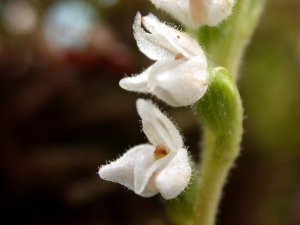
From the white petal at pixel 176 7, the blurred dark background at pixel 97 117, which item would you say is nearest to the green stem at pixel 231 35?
the white petal at pixel 176 7

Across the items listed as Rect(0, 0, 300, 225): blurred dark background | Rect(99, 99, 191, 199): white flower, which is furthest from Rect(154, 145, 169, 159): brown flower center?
Rect(0, 0, 300, 225): blurred dark background

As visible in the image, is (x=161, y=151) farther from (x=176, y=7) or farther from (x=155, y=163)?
(x=176, y=7)

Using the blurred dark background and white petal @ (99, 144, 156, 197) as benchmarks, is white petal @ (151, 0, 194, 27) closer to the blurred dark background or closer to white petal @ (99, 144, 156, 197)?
white petal @ (99, 144, 156, 197)

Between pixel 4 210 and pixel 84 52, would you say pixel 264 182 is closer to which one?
pixel 84 52

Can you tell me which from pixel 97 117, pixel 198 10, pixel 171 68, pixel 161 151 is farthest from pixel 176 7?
pixel 97 117

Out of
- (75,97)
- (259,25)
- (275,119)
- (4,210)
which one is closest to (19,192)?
(4,210)

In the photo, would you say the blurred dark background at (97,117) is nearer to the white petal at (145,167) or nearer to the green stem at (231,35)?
the green stem at (231,35)
